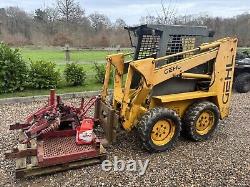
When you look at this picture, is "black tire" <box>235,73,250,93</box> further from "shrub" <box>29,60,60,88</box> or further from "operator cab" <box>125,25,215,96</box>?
"shrub" <box>29,60,60,88</box>

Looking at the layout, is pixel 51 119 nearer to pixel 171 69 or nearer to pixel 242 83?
pixel 171 69

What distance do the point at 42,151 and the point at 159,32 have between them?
8.69ft

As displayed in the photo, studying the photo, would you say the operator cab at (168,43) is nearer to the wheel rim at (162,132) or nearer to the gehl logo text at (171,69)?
A: the gehl logo text at (171,69)

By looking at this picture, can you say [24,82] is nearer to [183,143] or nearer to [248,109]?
[183,143]

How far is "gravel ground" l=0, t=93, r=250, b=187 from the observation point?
14.1 ft

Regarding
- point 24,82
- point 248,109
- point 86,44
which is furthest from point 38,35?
point 248,109

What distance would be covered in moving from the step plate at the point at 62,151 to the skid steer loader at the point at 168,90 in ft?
1.76

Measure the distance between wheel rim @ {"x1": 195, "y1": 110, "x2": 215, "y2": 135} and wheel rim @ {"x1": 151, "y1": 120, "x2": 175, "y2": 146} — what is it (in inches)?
24.0

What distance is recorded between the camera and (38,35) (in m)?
27.5

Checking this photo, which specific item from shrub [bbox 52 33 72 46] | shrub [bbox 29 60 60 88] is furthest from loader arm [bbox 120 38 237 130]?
shrub [bbox 52 33 72 46]

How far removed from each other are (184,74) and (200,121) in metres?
0.90

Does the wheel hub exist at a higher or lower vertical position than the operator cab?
lower

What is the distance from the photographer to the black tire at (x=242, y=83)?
9.80 metres

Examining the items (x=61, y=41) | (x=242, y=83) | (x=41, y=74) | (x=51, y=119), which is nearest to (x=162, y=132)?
(x=51, y=119)
